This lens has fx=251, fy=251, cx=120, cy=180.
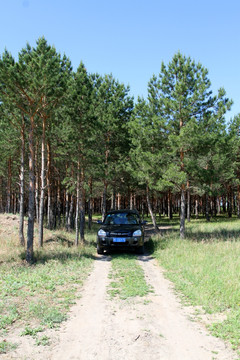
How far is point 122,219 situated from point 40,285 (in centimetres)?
605

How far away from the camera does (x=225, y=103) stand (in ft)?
49.3

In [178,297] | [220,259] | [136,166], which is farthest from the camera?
[136,166]

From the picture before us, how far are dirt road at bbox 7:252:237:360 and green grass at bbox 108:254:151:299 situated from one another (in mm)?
366

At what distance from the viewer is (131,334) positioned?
4.13 metres

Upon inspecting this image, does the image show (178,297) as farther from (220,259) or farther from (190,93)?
(190,93)

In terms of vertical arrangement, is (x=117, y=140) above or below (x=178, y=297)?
above

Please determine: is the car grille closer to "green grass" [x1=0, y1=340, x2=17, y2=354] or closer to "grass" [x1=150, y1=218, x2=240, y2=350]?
"grass" [x1=150, y1=218, x2=240, y2=350]

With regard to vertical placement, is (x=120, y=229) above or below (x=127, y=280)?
above

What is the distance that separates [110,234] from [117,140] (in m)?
11.5

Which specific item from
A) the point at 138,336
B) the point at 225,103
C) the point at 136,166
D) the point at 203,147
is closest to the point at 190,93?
the point at 225,103

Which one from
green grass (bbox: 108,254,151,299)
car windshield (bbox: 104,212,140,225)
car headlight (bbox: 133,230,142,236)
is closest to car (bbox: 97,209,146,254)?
car headlight (bbox: 133,230,142,236)

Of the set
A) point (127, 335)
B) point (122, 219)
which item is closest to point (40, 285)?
point (127, 335)

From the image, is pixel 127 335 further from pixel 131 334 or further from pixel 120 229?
pixel 120 229

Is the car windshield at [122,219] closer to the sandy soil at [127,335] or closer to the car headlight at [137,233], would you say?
the car headlight at [137,233]
